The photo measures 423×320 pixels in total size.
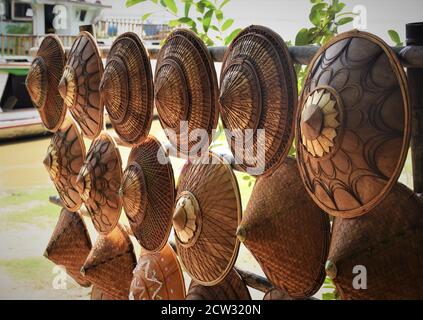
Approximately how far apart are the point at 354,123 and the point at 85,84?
2.35 ft

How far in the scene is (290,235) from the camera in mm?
731

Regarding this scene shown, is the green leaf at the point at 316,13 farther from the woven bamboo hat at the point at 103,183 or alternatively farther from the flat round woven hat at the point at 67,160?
the flat round woven hat at the point at 67,160

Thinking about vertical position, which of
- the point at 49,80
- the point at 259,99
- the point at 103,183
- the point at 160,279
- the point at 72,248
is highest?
the point at 259,99

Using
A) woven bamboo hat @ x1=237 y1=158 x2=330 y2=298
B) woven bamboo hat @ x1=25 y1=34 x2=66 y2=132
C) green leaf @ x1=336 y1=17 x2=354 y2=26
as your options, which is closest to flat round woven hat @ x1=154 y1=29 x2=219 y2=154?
woven bamboo hat @ x1=237 y1=158 x2=330 y2=298

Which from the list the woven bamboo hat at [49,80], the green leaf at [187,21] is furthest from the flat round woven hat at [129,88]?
the woven bamboo hat at [49,80]

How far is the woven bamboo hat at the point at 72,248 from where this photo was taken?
128cm

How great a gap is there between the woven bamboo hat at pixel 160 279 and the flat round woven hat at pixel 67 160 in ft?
1.02

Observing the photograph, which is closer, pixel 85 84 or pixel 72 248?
pixel 85 84

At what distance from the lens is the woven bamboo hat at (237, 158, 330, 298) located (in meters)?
0.72

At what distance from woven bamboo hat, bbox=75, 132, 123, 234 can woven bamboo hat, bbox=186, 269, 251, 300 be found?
278 millimetres

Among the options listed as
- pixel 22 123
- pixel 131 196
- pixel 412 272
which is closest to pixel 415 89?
pixel 412 272

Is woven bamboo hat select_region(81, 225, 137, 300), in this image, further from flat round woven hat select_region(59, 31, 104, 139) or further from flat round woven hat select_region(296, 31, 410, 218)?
flat round woven hat select_region(296, 31, 410, 218)

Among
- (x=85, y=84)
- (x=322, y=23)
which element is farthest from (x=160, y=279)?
(x=322, y=23)

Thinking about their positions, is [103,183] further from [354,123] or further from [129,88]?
[354,123]
